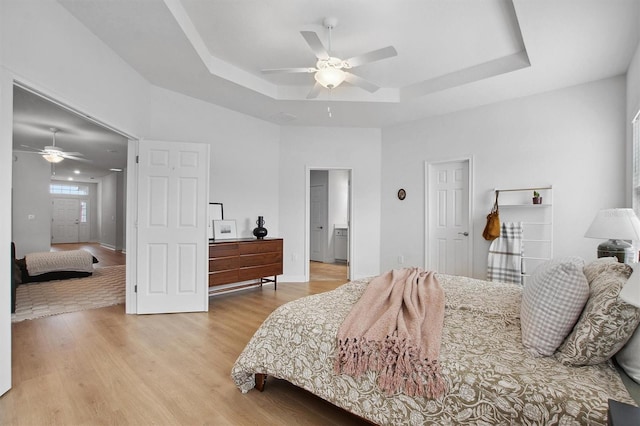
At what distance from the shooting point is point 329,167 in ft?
19.0

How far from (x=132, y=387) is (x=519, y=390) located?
2.26 metres

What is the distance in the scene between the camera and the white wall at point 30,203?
7.16 meters

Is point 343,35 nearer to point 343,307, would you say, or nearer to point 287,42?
point 287,42

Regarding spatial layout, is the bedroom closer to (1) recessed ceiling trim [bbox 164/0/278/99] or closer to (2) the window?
(1) recessed ceiling trim [bbox 164/0/278/99]

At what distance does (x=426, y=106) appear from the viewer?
474 centimetres

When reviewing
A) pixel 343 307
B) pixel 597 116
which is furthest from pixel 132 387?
pixel 597 116

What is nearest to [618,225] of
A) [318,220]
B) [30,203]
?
[318,220]

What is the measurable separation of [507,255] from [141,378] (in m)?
4.26

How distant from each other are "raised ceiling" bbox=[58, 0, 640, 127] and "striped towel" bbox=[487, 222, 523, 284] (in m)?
1.78

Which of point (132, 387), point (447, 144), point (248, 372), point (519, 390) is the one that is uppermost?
point (447, 144)

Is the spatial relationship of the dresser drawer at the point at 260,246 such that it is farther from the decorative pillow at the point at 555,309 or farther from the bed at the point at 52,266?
the decorative pillow at the point at 555,309

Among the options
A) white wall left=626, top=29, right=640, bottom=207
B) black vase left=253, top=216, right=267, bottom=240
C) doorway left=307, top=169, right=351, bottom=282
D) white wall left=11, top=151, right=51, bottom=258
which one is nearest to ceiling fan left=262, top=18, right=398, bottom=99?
white wall left=626, top=29, right=640, bottom=207

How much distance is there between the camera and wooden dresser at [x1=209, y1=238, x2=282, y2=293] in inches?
168

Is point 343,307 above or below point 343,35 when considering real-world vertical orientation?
below
